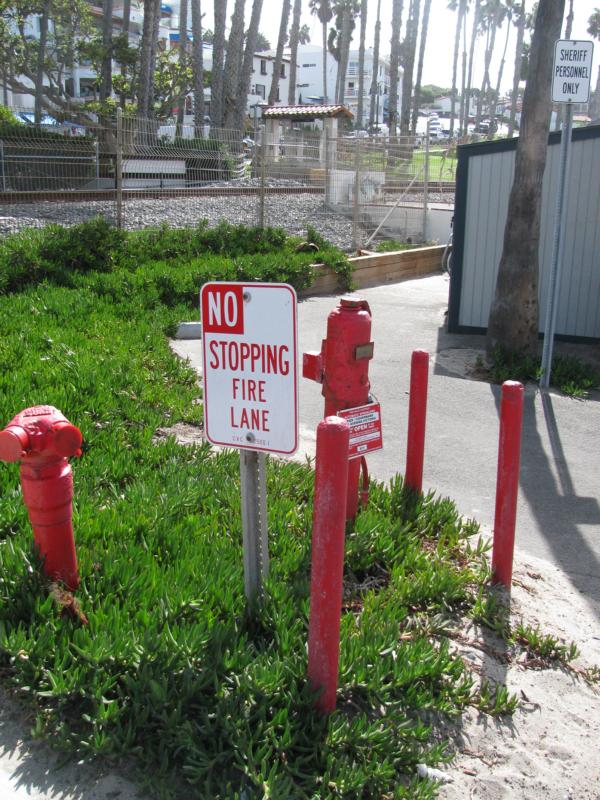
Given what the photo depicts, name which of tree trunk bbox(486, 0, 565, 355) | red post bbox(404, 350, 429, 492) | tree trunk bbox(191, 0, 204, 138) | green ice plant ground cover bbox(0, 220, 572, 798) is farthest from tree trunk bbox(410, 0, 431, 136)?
green ice plant ground cover bbox(0, 220, 572, 798)

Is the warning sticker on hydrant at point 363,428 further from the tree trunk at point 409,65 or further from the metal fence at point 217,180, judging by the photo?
the tree trunk at point 409,65

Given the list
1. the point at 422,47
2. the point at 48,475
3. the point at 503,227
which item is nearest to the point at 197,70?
the point at 503,227

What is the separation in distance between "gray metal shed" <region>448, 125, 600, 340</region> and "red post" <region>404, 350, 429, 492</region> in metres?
5.76

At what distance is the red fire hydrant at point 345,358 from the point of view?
3.97 meters

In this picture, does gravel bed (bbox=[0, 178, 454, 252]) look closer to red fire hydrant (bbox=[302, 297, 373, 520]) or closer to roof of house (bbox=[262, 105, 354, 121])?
red fire hydrant (bbox=[302, 297, 373, 520])

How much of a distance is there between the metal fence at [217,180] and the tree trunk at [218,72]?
46.9ft

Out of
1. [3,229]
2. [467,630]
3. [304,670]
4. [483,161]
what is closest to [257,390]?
[304,670]

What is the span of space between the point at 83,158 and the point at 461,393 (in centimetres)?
838

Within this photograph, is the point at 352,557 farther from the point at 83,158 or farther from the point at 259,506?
the point at 83,158

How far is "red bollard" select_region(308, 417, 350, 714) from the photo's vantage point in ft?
8.63

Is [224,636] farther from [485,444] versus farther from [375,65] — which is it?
[375,65]

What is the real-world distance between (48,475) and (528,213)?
6.62 meters

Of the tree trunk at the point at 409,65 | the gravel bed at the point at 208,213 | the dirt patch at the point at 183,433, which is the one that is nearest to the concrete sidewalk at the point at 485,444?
the dirt patch at the point at 183,433

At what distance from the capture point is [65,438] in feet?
10.1
